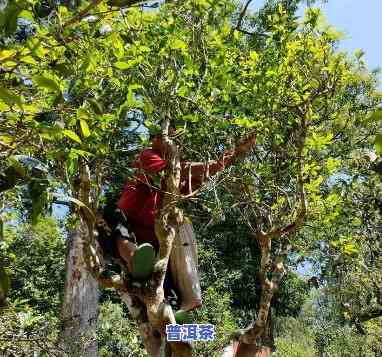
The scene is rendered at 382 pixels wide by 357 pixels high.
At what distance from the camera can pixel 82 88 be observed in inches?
103

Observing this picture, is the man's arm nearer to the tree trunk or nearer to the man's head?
the man's head

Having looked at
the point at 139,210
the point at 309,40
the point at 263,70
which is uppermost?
the point at 309,40

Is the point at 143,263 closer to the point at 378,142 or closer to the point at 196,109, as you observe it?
the point at 196,109

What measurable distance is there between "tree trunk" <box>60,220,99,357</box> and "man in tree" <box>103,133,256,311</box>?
210 cm

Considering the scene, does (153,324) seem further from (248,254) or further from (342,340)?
(342,340)

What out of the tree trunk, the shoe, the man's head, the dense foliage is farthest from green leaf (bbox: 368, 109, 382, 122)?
the tree trunk

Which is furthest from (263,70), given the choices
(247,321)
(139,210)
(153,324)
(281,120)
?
(247,321)

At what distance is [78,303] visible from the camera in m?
5.87

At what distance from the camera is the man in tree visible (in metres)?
A: 3.14

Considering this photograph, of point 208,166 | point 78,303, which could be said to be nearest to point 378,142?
point 208,166

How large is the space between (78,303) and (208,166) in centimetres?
326

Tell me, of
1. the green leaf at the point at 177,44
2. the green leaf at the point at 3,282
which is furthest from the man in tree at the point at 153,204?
the green leaf at the point at 3,282

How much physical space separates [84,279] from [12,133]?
4462 millimetres

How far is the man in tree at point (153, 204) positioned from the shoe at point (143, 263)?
8 cm
